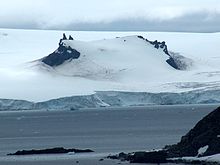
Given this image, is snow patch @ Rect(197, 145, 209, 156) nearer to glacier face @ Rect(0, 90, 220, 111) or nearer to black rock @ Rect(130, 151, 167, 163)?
black rock @ Rect(130, 151, 167, 163)

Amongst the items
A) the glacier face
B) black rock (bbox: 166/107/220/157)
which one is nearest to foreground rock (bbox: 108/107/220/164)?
black rock (bbox: 166/107/220/157)

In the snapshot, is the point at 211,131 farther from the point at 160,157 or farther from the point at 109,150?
the point at 109,150

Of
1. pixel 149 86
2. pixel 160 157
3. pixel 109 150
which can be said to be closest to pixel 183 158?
pixel 160 157

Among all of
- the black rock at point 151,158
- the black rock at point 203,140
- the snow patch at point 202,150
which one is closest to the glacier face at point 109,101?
the black rock at point 203,140

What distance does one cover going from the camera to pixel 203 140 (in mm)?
57219

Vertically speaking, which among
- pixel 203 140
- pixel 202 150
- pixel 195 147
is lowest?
pixel 202 150

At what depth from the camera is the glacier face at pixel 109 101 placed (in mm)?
178125

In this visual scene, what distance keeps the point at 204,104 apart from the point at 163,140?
108 metres

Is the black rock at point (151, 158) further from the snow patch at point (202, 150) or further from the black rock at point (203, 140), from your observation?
the snow patch at point (202, 150)

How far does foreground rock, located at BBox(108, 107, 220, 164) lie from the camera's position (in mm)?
56000

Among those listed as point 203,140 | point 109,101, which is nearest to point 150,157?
point 203,140

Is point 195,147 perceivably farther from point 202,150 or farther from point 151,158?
point 151,158

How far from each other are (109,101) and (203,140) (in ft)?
430

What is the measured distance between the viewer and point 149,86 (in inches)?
7854
